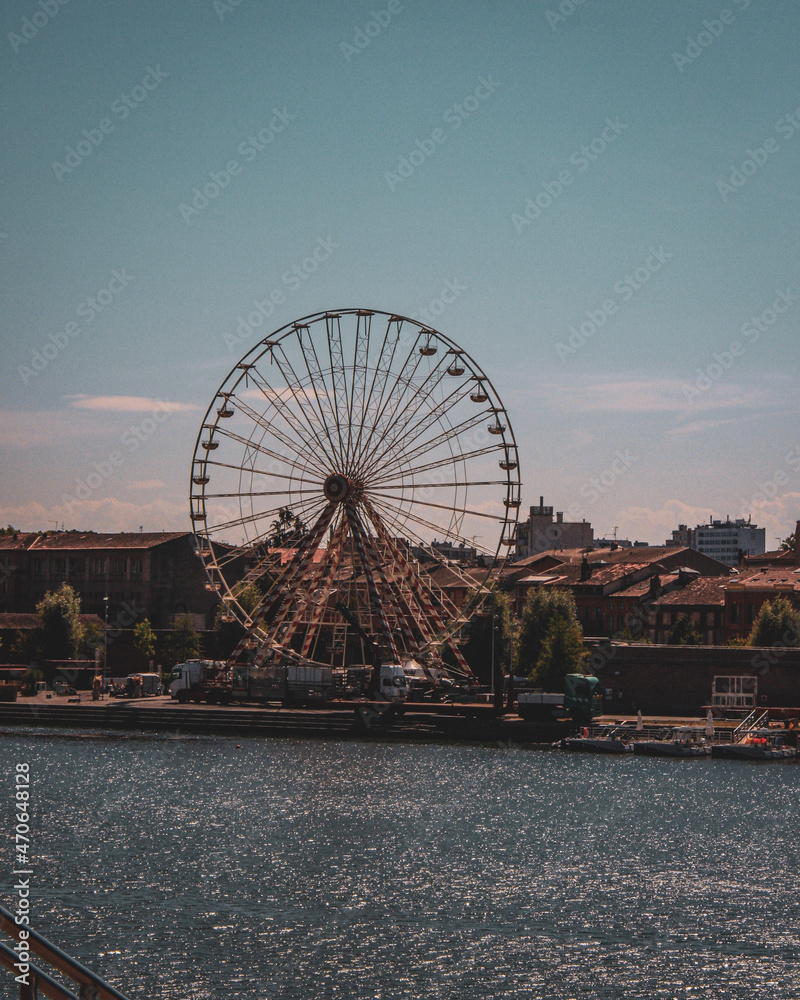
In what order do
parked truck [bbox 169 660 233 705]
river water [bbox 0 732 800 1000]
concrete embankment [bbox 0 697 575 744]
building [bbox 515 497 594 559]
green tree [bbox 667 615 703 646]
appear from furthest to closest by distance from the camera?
building [bbox 515 497 594 559] → green tree [bbox 667 615 703 646] → parked truck [bbox 169 660 233 705] → concrete embankment [bbox 0 697 575 744] → river water [bbox 0 732 800 1000]

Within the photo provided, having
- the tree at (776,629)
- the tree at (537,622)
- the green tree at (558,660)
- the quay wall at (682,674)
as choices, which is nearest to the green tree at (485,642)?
the tree at (537,622)

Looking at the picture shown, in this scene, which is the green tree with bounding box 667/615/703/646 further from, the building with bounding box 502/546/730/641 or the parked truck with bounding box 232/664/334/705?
the parked truck with bounding box 232/664/334/705

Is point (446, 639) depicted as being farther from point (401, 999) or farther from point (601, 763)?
point (401, 999)

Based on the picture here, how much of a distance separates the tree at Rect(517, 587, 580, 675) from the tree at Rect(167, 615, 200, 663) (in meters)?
26.1

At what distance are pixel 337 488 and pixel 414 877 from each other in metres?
41.2

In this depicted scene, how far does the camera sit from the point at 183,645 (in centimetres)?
10850

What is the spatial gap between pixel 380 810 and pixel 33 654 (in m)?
64.1

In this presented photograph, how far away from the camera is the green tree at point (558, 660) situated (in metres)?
90.2

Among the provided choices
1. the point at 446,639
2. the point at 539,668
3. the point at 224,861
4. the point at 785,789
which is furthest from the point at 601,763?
the point at 224,861

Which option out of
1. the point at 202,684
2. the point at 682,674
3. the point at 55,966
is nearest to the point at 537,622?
the point at 682,674

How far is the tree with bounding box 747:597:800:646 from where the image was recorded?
94188mm

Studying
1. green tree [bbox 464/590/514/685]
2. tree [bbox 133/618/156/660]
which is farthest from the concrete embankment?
tree [bbox 133/618/156/660]

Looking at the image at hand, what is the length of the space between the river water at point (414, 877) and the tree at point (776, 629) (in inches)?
1196

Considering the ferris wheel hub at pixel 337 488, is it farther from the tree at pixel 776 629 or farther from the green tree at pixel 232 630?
the tree at pixel 776 629
